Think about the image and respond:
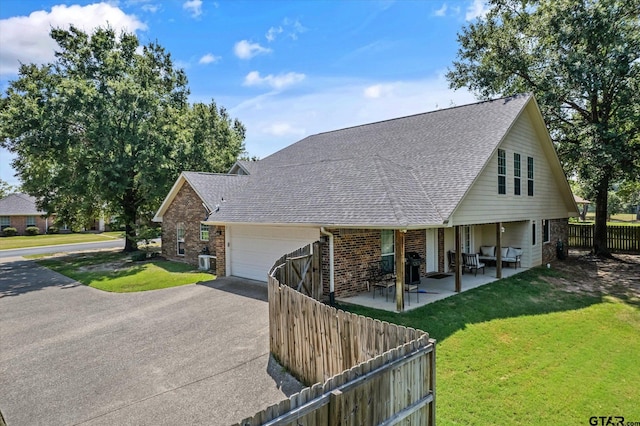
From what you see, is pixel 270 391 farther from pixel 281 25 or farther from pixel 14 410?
pixel 281 25

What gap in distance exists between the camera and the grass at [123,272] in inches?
578

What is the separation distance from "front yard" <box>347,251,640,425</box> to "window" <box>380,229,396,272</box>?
2.52 meters

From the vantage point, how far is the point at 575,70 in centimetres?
1822

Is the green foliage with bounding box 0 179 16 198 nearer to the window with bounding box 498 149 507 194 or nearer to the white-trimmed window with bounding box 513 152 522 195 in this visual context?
the window with bounding box 498 149 507 194

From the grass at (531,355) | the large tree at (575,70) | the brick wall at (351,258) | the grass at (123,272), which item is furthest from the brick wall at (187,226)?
the large tree at (575,70)

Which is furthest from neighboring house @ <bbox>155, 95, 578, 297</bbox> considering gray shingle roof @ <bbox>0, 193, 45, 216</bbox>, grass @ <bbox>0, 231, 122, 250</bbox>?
gray shingle roof @ <bbox>0, 193, 45, 216</bbox>

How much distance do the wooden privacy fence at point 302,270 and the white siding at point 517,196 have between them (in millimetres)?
4330

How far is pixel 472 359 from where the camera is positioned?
7160 millimetres

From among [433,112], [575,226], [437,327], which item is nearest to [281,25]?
[433,112]

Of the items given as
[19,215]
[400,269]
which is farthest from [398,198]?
[19,215]

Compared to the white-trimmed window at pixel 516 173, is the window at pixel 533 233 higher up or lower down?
lower down

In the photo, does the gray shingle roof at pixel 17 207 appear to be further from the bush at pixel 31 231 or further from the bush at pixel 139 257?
the bush at pixel 139 257

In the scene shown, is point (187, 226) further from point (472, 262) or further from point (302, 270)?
point (472, 262)

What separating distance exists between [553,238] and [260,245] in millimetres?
15118
